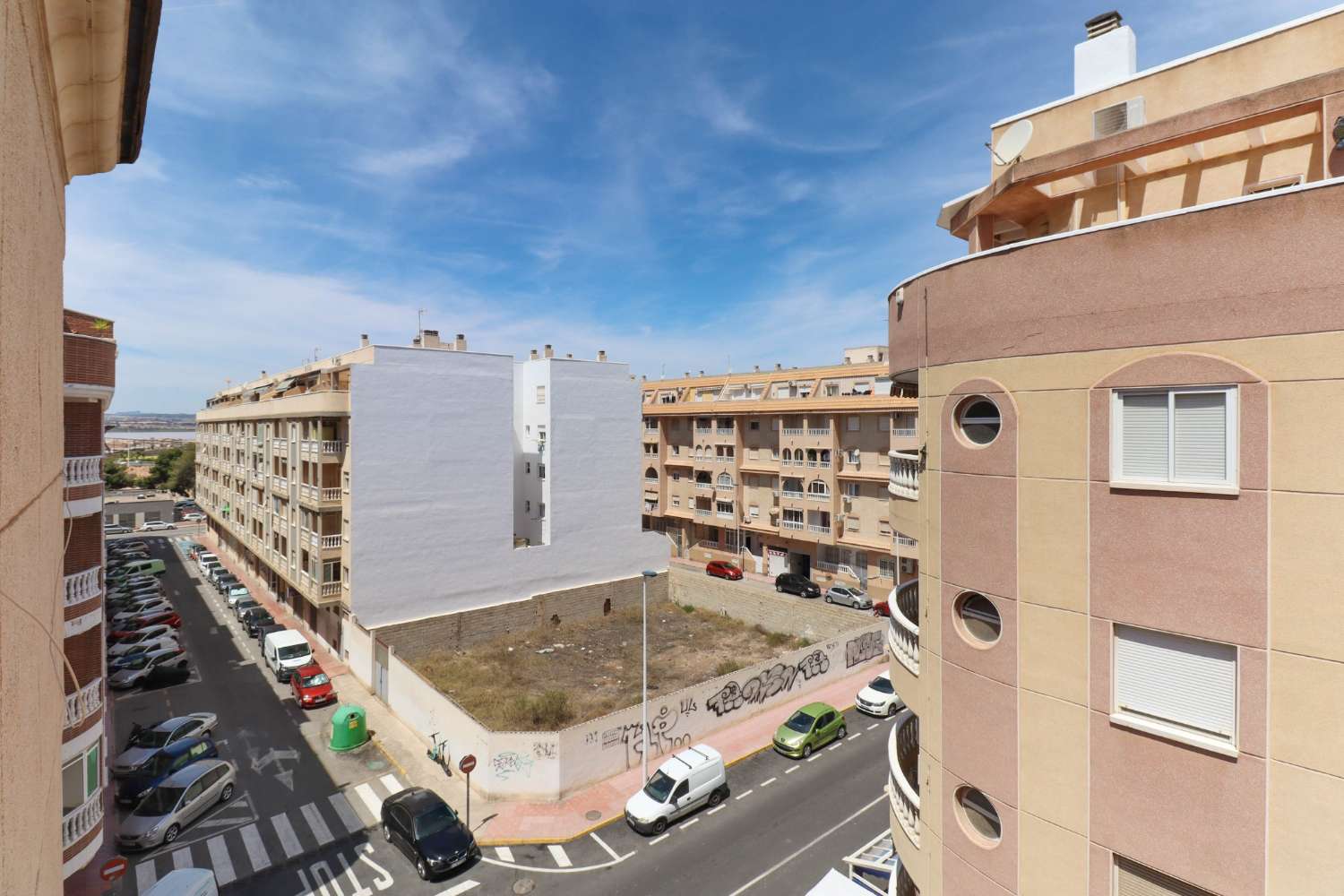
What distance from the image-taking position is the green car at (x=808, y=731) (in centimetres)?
2430

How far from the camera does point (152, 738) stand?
76.9 ft

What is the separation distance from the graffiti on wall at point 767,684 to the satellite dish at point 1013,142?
2068 centimetres

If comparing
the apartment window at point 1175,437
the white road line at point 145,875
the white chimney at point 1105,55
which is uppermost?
the white chimney at point 1105,55

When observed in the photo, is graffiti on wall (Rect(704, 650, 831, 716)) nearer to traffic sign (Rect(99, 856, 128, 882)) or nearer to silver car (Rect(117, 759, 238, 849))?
silver car (Rect(117, 759, 238, 849))

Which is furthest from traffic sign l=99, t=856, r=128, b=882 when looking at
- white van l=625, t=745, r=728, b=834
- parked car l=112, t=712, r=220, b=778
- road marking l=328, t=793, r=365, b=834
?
white van l=625, t=745, r=728, b=834

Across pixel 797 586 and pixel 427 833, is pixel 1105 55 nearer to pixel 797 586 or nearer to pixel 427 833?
pixel 427 833

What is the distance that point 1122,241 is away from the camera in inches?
294

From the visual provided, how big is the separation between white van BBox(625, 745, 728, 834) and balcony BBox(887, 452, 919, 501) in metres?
13.0

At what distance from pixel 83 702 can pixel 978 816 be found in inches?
678

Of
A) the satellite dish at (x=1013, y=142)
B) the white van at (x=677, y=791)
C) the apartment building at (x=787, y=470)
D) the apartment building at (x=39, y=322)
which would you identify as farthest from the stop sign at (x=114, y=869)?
the apartment building at (x=787, y=470)

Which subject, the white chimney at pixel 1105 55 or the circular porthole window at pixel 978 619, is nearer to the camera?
the circular porthole window at pixel 978 619

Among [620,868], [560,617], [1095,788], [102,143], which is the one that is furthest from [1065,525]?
[560,617]

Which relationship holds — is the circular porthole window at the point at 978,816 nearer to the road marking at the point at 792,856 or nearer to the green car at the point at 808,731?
the road marking at the point at 792,856

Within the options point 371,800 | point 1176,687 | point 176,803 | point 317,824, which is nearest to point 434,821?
point 371,800
